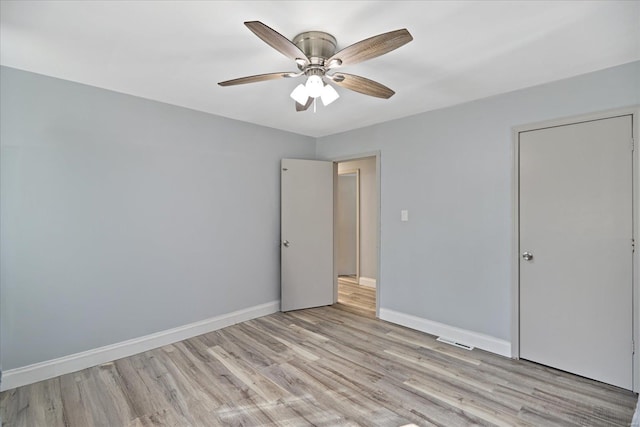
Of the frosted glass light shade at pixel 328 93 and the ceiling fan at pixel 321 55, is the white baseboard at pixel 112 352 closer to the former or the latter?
the ceiling fan at pixel 321 55

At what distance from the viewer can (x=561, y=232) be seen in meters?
2.55

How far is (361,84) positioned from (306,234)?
2379 mm

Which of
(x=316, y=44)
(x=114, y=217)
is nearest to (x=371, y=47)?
(x=316, y=44)

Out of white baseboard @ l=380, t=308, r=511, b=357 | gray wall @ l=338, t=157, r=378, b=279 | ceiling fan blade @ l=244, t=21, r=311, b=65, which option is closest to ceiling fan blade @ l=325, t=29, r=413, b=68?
ceiling fan blade @ l=244, t=21, r=311, b=65

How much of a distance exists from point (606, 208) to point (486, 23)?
1709 millimetres

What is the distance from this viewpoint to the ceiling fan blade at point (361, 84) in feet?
6.59

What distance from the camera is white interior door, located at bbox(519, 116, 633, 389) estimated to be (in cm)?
→ 229

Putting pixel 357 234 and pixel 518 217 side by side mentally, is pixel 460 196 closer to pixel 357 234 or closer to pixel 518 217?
pixel 518 217

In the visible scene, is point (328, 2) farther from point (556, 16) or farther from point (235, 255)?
point (235, 255)

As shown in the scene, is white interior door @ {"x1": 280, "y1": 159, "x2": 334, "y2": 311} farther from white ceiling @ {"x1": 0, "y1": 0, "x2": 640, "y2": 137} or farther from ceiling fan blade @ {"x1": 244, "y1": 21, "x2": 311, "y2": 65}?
ceiling fan blade @ {"x1": 244, "y1": 21, "x2": 311, "y2": 65}

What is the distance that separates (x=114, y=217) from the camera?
2.79m

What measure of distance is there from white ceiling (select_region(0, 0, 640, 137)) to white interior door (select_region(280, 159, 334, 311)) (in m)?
1.37

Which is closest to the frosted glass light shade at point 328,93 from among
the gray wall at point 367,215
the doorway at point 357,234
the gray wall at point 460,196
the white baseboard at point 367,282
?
the gray wall at point 460,196

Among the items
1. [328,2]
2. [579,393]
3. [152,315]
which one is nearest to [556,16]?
[328,2]
